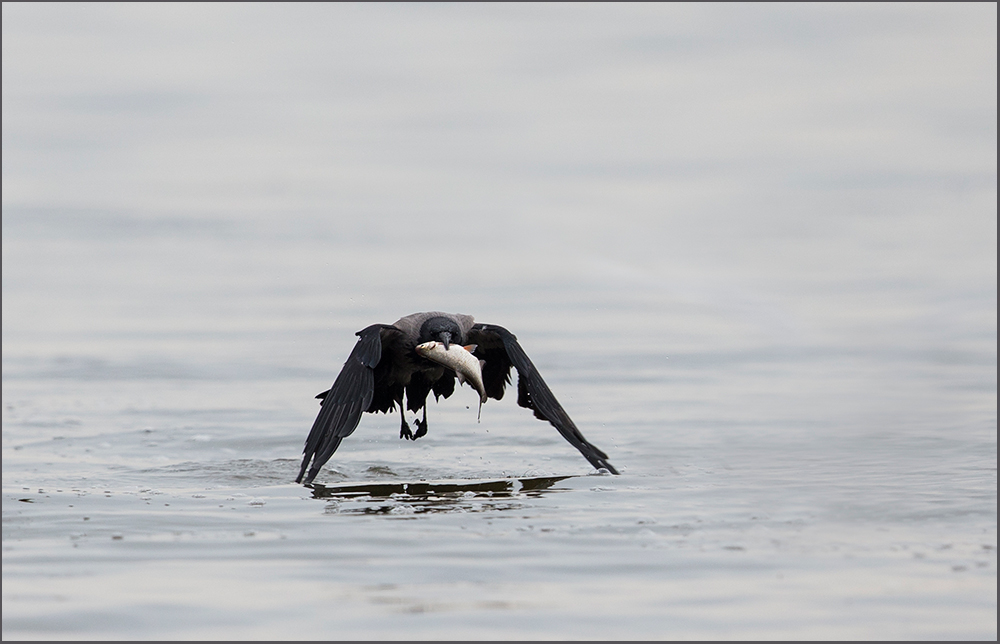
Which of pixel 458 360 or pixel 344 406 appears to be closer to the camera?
pixel 344 406

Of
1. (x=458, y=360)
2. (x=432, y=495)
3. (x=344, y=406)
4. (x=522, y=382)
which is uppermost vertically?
(x=458, y=360)

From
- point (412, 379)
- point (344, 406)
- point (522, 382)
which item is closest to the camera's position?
point (344, 406)

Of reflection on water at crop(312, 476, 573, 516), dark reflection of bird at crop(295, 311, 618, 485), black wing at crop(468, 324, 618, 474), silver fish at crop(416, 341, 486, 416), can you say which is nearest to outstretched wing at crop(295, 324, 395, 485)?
dark reflection of bird at crop(295, 311, 618, 485)

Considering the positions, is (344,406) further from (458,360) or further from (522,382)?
(522,382)

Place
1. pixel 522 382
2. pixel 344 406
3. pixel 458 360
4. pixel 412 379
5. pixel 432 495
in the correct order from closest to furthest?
pixel 432 495 < pixel 344 406 < pixel 458 360 < pixel 522 382 < pixel 412 379

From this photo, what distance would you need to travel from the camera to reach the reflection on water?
8.48 meters

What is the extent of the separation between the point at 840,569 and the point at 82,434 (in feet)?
25.1

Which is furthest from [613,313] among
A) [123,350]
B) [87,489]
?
[87,489]

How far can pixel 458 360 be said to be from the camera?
986 centimetres

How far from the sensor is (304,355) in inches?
662

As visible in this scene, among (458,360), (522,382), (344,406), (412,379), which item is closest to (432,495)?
(344,406)

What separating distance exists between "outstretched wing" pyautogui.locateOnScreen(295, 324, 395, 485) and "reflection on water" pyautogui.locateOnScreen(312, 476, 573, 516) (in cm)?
25

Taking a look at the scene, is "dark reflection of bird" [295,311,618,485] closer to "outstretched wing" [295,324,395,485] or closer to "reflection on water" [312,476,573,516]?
"outstretched wing" [295,324,395,485]

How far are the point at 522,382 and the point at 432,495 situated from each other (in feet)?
4.15
